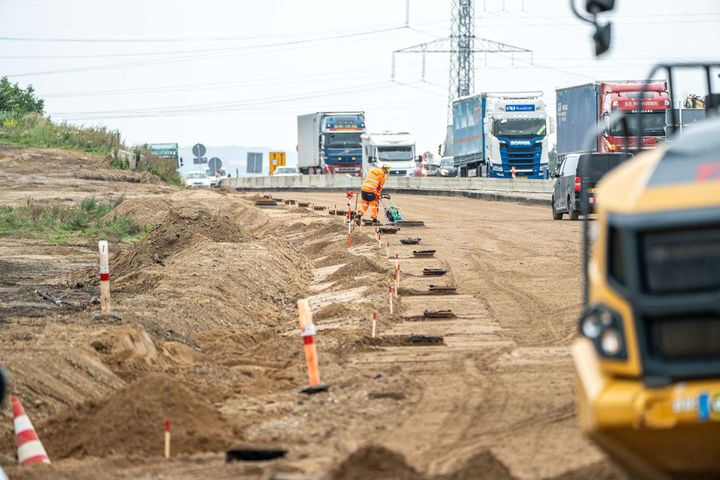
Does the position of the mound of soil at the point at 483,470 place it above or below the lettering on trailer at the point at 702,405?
below

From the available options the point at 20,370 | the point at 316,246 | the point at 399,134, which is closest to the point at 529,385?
the point at 20,370

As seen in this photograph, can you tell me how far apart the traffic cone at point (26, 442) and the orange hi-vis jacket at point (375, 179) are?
73.8 ft

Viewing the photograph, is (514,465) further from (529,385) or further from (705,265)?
(529,385)

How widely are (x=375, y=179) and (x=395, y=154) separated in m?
38.6

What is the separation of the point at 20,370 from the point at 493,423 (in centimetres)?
453

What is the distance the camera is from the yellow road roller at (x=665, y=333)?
618 cm

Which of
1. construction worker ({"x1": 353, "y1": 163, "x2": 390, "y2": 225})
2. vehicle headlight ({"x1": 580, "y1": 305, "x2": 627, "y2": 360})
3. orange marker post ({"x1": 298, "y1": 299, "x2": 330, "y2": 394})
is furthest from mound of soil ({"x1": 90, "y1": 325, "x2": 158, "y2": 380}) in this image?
construction worker ({"x1": 353, "y1": 163, "x2": 390, "y2": 225})

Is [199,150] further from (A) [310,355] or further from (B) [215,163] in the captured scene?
(A) [310,355]

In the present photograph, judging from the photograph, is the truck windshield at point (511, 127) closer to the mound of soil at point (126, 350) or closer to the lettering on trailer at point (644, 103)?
the lettering on trailer at point (644, 103)

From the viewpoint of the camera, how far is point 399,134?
7138 centimetres

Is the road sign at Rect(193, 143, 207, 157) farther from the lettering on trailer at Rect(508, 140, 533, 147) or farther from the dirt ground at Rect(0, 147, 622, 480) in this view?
the dirt ground at Rect(0, 147, 622, 480)

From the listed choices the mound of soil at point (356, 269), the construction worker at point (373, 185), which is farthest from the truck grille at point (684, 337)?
the construction worker at point (373, 185)

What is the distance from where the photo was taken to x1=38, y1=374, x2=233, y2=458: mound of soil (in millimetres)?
9977

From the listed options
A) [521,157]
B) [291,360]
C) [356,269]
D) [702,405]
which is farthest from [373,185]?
[521,157]
